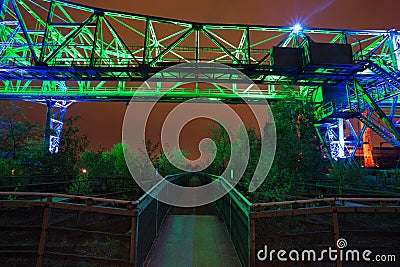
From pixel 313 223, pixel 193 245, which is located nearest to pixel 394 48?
pixel 313 223

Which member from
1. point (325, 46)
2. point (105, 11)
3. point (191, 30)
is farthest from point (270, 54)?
point (105, 11)

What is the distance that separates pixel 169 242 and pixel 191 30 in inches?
1006

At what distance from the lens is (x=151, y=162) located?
19094 millimetres

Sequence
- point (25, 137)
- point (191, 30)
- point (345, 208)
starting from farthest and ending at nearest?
1. point (191, 30)
2. point (25, 137)
3. point (345, 208)

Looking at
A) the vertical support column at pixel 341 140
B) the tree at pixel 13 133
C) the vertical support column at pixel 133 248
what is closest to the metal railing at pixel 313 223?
the vertical support column at pixel 133 248

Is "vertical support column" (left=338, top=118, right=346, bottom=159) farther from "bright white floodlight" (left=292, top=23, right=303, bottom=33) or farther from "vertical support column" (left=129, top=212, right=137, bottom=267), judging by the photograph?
"vertical support column" (left=129, top=212, right=137, bottom=267)

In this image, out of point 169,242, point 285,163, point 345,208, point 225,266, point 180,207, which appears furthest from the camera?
point 180,207

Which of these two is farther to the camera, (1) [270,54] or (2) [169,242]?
(1) [270,54]

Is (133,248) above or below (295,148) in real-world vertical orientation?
below

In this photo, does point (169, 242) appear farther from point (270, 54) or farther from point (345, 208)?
point (270, 54)

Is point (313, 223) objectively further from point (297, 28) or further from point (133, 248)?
point (297, 28)
